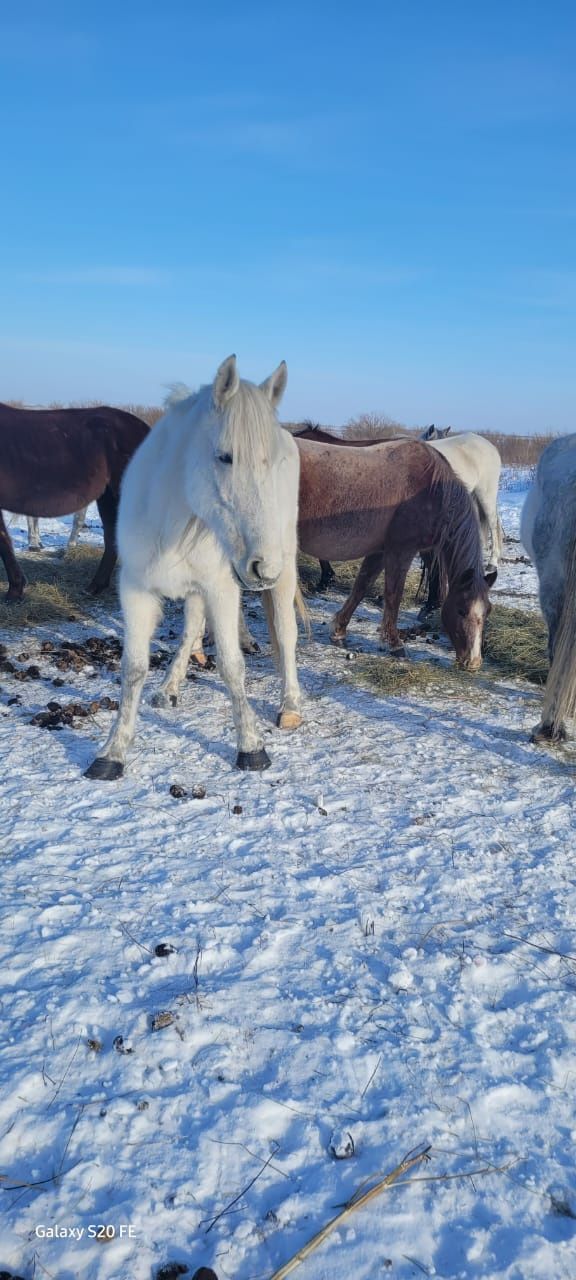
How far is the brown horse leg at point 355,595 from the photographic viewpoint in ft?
20.9

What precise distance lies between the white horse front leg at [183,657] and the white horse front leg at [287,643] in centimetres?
56

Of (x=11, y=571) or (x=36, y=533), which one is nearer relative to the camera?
(x=11, y=571)

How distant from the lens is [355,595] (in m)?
6.36

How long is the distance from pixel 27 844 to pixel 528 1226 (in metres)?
2.32

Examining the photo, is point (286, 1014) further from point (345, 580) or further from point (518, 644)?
point (345, 580)

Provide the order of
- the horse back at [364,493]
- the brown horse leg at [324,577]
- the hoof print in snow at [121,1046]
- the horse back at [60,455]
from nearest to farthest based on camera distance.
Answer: the hoof print in snow at [121,1046]
the horse back at [364,493]
the horse back at [60,455]
the brown horse leg at [324,577]

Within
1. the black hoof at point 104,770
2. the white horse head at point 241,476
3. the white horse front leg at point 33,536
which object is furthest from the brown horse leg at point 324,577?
the white horse head at point 241,476

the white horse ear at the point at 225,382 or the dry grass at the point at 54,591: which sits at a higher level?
the white horse ear at the point at 225,382

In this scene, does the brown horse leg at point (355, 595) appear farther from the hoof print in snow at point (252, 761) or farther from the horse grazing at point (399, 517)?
the hoof print in snow at point (252, 761)

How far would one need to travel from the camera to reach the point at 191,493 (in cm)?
326

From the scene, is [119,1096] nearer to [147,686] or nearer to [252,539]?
[252,539]

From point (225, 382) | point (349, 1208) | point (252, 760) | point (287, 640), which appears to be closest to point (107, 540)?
point (287, 640)

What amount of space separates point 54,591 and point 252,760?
423cm

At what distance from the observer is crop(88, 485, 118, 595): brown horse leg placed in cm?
732
